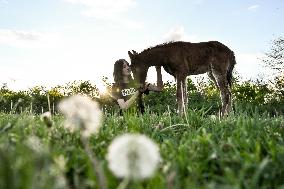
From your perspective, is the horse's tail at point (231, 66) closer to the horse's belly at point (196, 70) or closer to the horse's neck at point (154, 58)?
the horse's belly at point (196, 70)

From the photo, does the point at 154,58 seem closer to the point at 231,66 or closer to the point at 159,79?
the point at 159,79

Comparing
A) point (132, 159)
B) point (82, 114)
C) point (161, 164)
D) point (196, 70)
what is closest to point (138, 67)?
point (196, 70)

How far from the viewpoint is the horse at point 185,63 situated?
45.9ft

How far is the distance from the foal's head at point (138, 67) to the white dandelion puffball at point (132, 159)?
12.7 metres

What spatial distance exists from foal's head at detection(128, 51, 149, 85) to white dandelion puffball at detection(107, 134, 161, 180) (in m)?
12.7

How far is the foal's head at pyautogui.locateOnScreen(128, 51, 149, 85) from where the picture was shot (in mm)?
14219

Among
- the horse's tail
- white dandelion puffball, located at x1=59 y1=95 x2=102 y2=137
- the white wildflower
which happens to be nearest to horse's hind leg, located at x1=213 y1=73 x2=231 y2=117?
the horse's tail

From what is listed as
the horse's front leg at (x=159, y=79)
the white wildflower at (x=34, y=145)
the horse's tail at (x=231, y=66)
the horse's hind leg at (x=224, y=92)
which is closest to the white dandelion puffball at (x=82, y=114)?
the white wildflower at (x=34, y=145)

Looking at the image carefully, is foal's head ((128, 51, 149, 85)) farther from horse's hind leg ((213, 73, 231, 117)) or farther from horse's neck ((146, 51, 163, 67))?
horse's hind leg ((213, 73, 231, 117))

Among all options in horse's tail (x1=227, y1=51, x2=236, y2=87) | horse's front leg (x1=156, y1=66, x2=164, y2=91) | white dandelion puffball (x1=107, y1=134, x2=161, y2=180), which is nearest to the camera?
white dandelion puffball (x1=107, y1=134, x2=161, y2=180)

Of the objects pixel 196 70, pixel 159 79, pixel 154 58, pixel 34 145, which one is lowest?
pixel 34 145

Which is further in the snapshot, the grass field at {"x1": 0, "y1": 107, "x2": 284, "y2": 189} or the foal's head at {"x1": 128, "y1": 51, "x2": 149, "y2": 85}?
the foal's head at {"x1": 128, "y1": 51, "x2": 149, "y2": 85}

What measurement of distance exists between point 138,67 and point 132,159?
42.4 ft

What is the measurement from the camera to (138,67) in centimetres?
1430
